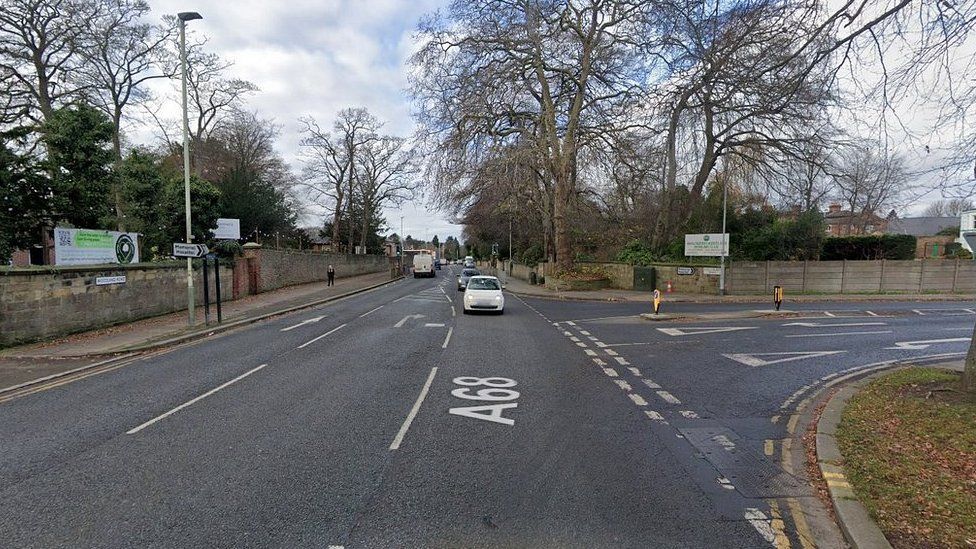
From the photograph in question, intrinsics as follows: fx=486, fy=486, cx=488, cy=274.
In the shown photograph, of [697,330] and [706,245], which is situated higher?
[706,245]

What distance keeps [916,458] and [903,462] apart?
163 mm

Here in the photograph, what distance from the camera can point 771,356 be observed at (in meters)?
10.1

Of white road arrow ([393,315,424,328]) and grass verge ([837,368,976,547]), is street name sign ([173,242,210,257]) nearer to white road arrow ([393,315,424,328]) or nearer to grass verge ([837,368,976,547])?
white road arrow ([393,315,424,328])

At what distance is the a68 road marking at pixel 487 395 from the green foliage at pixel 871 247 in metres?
29.3

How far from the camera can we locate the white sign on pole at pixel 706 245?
25.0m

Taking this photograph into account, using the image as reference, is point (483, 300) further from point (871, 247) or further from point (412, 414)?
point (871, 247)

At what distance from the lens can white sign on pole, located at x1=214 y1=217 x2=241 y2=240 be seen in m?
24.5

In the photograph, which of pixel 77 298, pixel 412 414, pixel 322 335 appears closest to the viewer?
pixel 412 414

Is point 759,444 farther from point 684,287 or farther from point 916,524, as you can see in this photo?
point 684,287

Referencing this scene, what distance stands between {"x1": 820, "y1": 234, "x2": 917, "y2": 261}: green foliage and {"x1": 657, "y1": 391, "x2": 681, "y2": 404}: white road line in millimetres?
28071

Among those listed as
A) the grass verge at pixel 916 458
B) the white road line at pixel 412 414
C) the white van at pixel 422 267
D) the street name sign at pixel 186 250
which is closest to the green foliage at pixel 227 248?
the street name sign at pixel 186 250

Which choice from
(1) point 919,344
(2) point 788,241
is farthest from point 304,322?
(2) point 788,241

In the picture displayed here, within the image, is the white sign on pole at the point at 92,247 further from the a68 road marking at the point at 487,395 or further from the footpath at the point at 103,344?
the a68 road marking at the point at 487,395

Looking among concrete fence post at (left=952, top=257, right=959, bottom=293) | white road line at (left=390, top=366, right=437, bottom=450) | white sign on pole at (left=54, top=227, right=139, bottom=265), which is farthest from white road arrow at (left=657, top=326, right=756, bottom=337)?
concrete fence post at (left=952, top=257, right=959, bottom=293)
